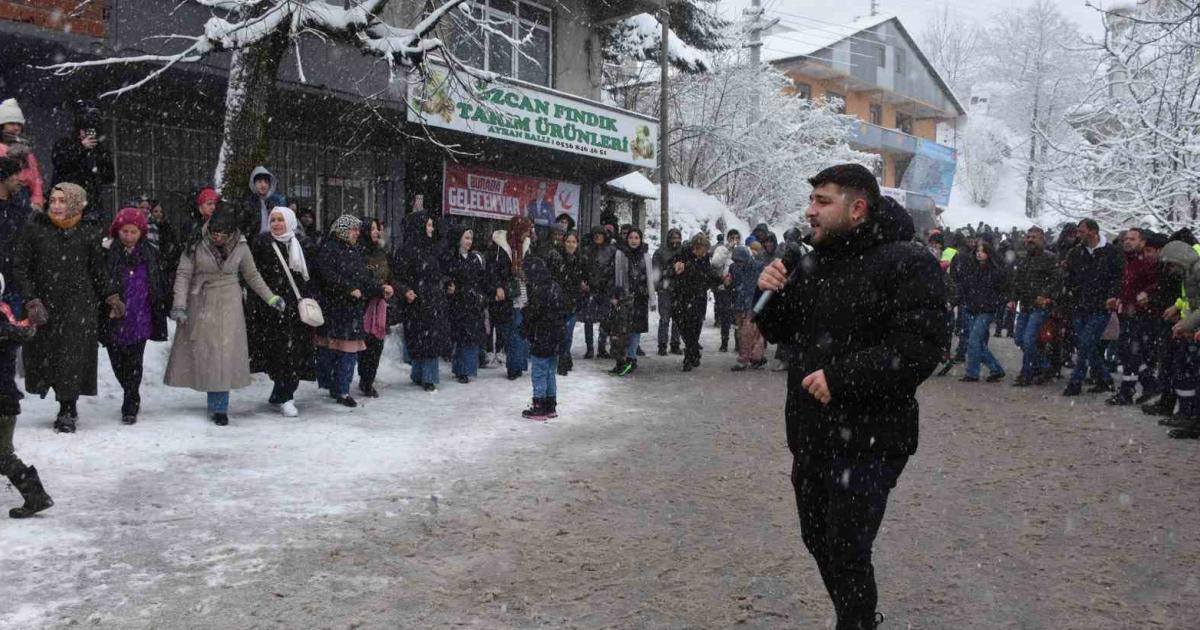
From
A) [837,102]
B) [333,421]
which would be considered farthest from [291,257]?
[837,102]

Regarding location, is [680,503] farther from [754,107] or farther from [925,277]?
[754,107]

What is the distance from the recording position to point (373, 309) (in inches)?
350

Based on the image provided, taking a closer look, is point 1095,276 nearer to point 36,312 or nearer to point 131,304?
A: point 131,304

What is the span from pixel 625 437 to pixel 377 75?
8189 mm

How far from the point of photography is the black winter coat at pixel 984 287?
1112cm

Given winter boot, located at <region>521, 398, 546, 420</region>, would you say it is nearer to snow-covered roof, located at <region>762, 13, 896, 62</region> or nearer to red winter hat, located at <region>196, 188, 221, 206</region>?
red winter hat, located at <region>196, 188, 221, 206</region>

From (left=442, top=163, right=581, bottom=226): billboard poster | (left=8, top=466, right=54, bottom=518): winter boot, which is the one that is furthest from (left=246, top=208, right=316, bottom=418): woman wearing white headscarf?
(left=442, top=163, right=581, bottom=226): billboard poster

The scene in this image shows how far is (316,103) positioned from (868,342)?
11439 mm

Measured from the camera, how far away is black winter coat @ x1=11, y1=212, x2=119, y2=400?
21.2 ft

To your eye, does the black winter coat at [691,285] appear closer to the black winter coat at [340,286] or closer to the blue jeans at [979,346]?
the blue jeans at [979,346]

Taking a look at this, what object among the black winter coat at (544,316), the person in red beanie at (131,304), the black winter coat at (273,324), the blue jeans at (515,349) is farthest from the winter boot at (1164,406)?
the person in red beanie at (131,304)

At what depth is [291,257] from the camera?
817cm

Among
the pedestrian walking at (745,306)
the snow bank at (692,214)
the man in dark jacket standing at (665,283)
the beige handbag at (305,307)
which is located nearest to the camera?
the beige handbag at (305,307)

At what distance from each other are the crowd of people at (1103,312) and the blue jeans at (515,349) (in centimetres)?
509
